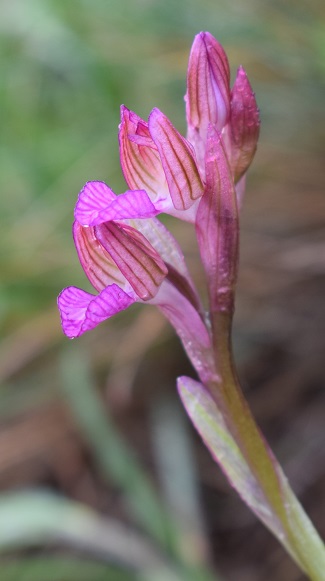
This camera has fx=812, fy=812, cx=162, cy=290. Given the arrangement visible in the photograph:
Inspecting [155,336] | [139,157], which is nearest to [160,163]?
[139,157]

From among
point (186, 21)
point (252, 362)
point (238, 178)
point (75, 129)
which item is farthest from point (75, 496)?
point (238, 178)

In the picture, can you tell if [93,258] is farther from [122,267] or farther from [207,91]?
[207,91]

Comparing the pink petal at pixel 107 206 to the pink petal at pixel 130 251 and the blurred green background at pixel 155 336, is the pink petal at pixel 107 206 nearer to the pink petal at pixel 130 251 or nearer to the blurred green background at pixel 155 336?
the pink petal at pixel 130 251

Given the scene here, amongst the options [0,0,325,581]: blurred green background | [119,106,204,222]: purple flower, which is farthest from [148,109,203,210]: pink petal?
[0,0,325,581]: blurred green background

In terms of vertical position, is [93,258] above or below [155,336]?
above

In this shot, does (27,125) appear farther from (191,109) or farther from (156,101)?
(191,109)

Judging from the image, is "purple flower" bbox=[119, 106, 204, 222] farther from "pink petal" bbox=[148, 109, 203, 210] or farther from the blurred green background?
the blurred green background
